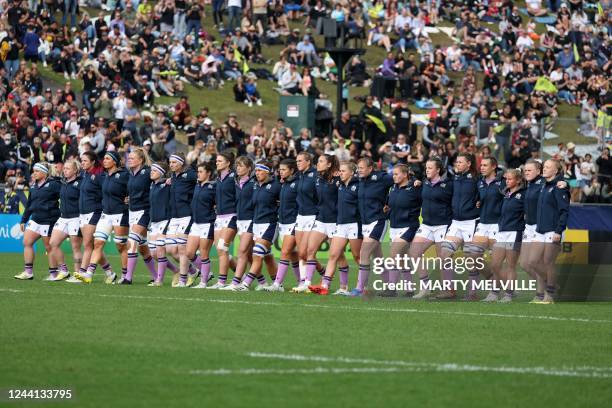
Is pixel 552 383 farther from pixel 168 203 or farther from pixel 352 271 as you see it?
pixel 352 271

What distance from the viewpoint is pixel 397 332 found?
1407 centimetres

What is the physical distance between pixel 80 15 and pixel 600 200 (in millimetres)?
19810

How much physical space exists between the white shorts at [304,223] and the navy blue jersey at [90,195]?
3507mm

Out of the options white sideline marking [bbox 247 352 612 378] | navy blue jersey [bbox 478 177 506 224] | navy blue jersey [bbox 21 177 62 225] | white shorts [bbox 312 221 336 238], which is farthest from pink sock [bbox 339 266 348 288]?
white sideline marking [bbox 247 352 612 378]

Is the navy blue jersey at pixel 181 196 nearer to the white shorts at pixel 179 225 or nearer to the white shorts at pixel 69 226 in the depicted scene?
the white shorts at pixel 179 225

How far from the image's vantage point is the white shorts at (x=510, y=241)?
18641 millimetres

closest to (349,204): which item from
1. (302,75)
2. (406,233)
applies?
(406,233)

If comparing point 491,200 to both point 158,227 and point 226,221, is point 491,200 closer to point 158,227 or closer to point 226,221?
point 226,221

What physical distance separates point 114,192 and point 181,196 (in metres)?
1.16

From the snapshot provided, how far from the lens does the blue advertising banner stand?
3167 centimetres

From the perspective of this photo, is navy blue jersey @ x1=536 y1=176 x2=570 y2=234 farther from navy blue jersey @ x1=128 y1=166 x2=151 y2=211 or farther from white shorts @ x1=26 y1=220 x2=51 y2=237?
white shorts @ x1=26 y1=220 x2=51 y2=237

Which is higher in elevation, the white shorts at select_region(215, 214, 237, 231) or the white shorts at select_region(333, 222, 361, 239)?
the white shorts at select_region(333, 222, 361, 239)

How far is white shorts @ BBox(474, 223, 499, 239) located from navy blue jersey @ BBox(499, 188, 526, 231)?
29cm

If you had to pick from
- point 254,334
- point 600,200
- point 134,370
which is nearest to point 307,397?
point 134,370
